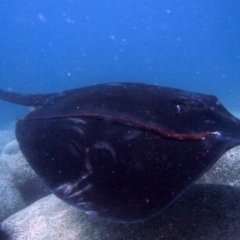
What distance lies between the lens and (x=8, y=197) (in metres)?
5.16

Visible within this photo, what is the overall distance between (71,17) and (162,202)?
469ft

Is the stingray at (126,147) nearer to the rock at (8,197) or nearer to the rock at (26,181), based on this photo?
the rock at (26,181)

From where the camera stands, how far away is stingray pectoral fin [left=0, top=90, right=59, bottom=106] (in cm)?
380

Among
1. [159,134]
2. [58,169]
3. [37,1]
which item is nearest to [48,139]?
[58,169]

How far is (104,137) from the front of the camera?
7.34ft

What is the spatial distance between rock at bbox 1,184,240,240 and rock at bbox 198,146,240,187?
3.90 feet

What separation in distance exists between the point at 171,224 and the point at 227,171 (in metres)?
2.02

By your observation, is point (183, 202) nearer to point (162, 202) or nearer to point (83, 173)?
point (162, 202)

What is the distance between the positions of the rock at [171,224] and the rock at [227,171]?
1.19m

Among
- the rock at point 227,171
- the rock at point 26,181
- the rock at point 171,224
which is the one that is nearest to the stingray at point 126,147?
the rock at point 171,224

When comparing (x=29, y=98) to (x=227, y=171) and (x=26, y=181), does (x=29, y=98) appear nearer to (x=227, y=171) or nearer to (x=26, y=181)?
(x=26, y=181)

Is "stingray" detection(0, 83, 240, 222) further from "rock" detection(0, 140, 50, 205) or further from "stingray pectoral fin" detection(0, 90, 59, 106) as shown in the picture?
"rock" detection(0, 140, 50, 205)

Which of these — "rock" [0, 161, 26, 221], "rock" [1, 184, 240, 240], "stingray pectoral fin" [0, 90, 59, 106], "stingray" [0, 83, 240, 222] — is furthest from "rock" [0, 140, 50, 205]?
"stingray" [0, 83, 240, 222]

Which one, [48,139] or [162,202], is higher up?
[48,139]
